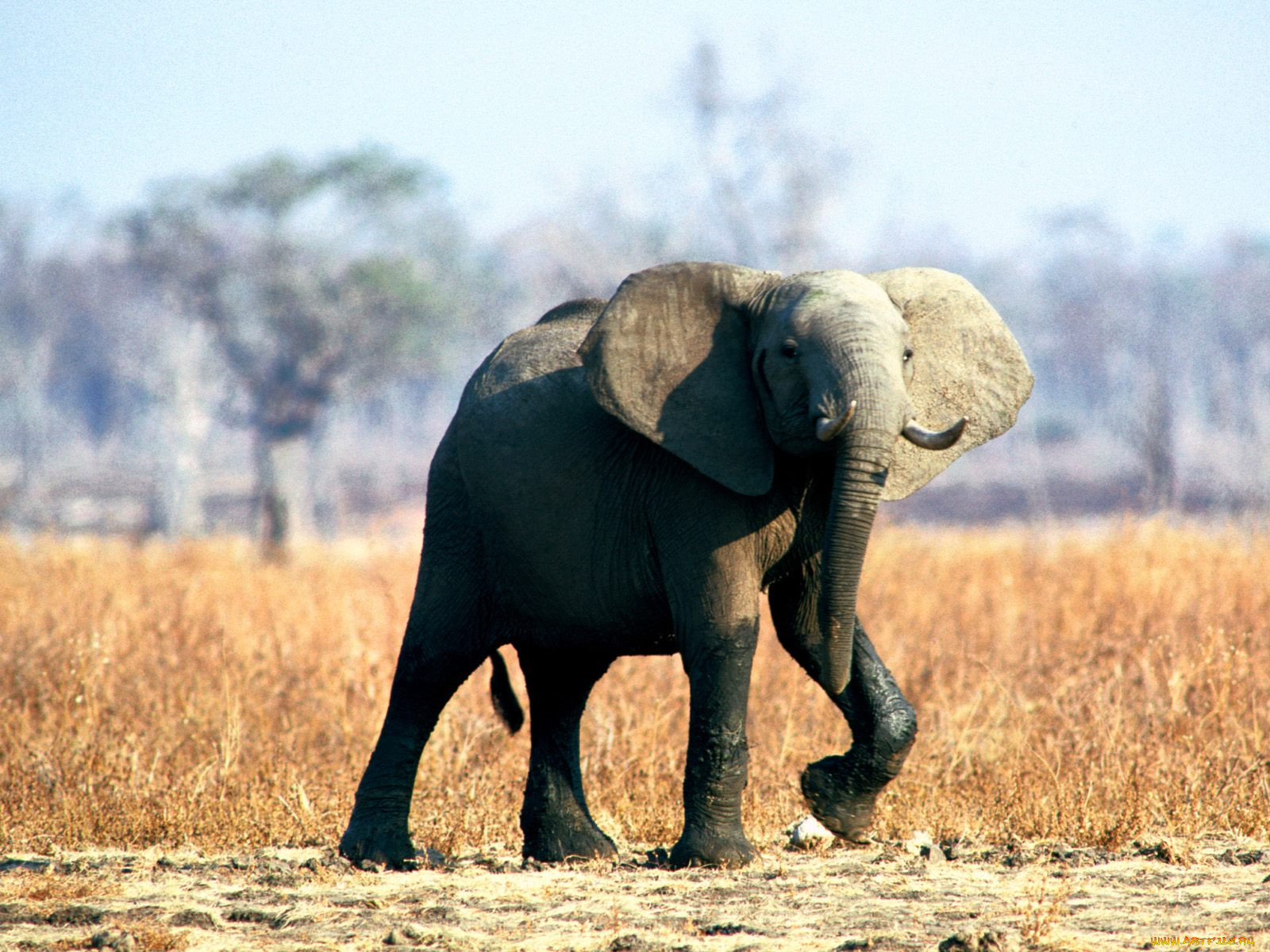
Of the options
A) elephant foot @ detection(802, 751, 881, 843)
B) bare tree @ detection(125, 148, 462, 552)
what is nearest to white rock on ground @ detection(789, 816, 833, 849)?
elephant foot @ detection(802, 751, 881, 843)

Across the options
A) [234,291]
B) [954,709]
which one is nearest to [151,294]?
[234,291]

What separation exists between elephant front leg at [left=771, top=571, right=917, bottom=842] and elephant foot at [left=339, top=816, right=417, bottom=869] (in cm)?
153

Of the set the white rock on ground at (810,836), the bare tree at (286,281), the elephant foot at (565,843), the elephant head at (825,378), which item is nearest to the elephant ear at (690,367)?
the elephant head at (825,378)

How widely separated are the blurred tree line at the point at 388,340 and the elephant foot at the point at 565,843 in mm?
16503

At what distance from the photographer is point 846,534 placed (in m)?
4.76

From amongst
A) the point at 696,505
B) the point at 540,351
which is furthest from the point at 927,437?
the point at 540,351

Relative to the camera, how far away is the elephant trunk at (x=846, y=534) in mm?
4719

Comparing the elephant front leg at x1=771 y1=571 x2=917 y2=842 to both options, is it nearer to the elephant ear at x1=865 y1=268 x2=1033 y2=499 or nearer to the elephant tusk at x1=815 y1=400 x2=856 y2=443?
the elephant ear at x1=865 y1=268 x2=1033 y2=499

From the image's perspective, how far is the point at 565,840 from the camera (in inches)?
232

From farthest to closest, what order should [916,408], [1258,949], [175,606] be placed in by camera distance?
[175,606], [916,408], [1258,949]

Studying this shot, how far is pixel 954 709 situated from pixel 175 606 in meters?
5.20

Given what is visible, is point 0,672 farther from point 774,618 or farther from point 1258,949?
point 1258,949

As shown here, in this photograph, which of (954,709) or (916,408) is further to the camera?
(954,709)

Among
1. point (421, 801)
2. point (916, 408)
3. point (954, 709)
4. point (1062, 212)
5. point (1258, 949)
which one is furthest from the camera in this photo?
point (1062, 212)
